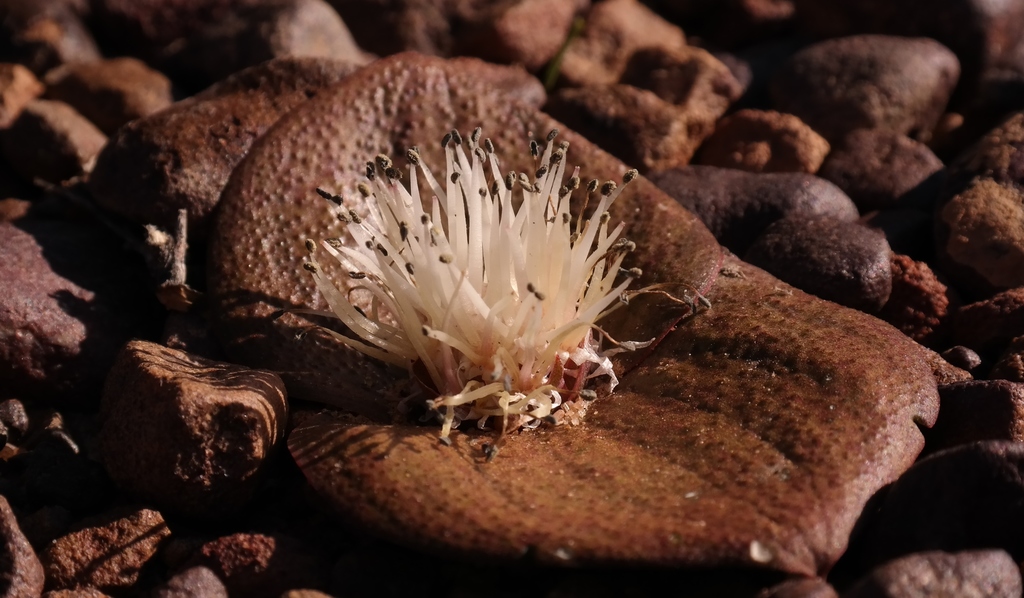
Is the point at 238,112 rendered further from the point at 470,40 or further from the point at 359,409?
the point at 470,40

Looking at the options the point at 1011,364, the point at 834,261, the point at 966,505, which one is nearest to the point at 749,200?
the point at 834,261

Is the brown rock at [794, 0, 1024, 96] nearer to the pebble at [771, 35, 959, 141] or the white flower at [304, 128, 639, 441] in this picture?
the pebble at [771, 35, 959, 141]

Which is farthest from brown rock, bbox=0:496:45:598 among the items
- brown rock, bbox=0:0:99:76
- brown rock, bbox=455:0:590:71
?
brown rock, bbox=455:0:590:71

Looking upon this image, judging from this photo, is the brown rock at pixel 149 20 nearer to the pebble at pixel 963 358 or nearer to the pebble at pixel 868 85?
the pebble at pixel 868 85

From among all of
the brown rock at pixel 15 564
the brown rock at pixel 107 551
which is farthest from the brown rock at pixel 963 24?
the brown rock at pixel 15 564

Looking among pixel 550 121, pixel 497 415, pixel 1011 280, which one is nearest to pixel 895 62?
pixel 1011 280

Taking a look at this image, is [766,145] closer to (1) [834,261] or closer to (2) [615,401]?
(1) [834,261]
